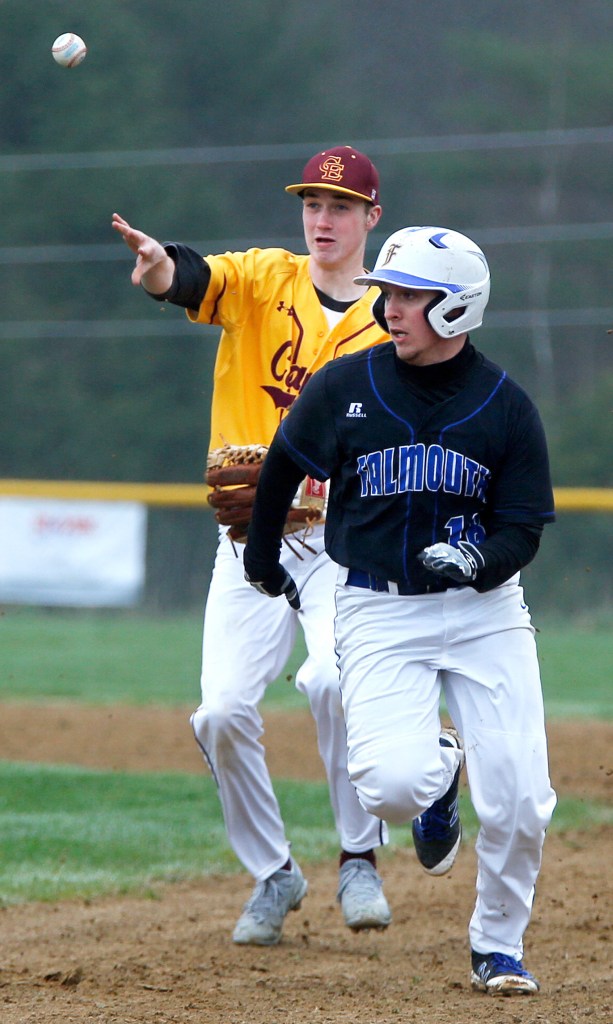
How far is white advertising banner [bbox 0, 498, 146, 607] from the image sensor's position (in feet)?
A: 60.9

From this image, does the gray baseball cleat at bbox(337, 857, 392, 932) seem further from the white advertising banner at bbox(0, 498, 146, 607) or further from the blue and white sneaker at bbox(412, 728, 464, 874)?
the white advertising banner at bbox(0, 498, 146, 607)

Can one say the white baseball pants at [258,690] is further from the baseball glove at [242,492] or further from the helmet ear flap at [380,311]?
the helmet ear flap at [380,311]

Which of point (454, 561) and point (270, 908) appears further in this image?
point (270, 908)

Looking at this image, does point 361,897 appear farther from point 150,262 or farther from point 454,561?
point 150,262

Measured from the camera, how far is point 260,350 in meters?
5.06

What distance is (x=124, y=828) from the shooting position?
6.98 metres

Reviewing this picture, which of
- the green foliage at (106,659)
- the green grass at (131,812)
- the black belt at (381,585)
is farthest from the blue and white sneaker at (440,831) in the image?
the green foliage at (106,659)

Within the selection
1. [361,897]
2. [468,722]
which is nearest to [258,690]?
[361,897]

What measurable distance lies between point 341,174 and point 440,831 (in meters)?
2.18

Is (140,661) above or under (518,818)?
under

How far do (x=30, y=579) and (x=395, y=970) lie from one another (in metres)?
15.0

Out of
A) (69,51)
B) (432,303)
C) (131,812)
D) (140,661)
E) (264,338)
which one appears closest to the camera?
(432,303)

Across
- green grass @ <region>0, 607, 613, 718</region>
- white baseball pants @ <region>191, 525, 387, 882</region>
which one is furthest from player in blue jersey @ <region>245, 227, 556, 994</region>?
green grass @ <region>0, 607, 613, 718</region>

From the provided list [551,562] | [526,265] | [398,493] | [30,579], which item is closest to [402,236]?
[398,493]
